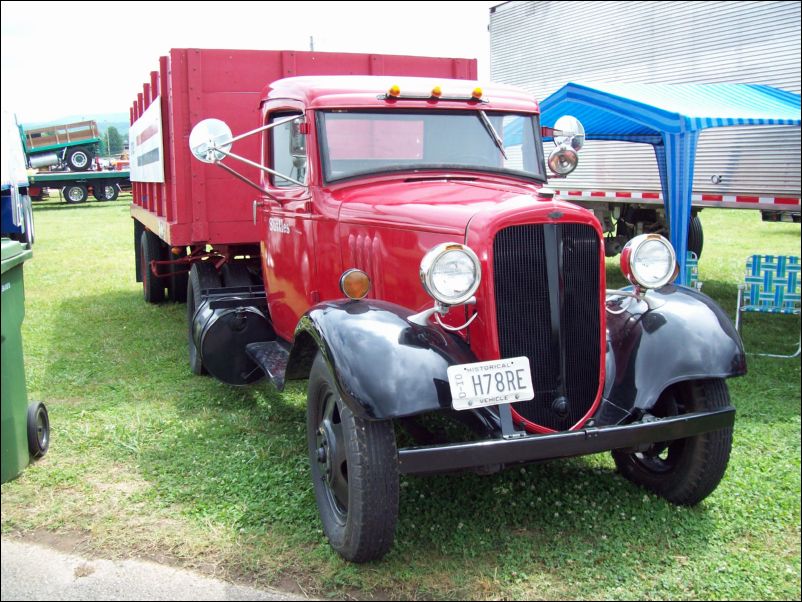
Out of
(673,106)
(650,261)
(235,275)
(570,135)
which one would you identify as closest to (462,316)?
(650,261)

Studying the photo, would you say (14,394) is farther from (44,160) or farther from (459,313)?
(44,160)

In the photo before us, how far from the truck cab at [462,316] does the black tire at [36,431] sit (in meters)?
1.22

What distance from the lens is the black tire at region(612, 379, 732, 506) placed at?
3.59m

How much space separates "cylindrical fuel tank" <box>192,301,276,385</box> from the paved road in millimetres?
1938

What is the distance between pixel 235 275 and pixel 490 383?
11.7 ft

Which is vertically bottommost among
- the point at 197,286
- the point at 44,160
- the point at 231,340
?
the point at 231,340

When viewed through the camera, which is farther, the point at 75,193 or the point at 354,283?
the point at 75,193

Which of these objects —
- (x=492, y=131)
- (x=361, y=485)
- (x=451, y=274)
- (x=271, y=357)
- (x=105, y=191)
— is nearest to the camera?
(x=361, y=485)

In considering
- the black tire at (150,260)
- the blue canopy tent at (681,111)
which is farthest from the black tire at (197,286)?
the blue canopy tent at (681,111)

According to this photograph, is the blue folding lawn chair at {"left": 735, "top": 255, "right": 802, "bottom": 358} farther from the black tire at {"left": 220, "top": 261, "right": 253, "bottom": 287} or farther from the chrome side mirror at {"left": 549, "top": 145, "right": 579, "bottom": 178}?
the black tire at {"left": 220, "top": 261, "right": 253, "bottom": 287}

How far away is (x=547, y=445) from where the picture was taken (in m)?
3.07

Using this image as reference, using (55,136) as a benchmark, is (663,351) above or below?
below

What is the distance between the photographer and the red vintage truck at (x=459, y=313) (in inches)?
122

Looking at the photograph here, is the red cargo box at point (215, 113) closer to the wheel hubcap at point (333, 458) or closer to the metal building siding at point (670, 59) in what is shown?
the wheel hubcap at point (333, 458)
